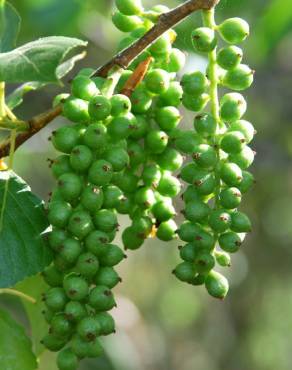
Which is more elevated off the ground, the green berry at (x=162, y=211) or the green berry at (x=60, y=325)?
the green berry at (x=162, y=211)

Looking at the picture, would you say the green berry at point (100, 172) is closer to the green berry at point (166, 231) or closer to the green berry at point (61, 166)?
the green berry at point (61, 166)

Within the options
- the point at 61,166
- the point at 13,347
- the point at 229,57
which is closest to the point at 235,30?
the point at 229,57

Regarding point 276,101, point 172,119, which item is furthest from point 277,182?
point 172,119

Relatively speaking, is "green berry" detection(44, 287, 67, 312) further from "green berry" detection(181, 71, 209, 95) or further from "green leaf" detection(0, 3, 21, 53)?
"green leaf" detection(0, 3, 21, 53)

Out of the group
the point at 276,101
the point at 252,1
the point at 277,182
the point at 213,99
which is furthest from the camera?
the point at 277,182

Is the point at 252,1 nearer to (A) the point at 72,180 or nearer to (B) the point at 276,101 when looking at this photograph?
(B) the point at 276,101

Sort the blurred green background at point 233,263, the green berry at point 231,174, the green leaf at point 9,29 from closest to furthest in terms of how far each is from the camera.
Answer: the green berry at point 231,174
the green leaf at point 9,29
the blurred green background at point 233,263

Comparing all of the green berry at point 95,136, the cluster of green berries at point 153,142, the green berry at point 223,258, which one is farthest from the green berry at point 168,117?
the green berry at point 223,258
